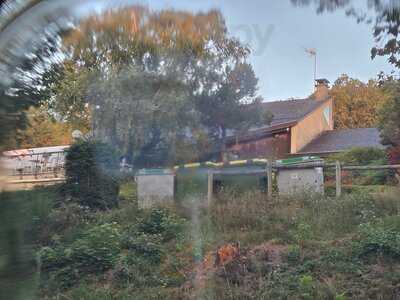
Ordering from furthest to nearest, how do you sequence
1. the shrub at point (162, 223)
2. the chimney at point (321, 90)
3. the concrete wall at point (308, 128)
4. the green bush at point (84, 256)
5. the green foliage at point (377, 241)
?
the green foliage at point (377, 241), the shrub at point (162, 223), the green bush at point (84, 256), the concrete wall at point (308, 128), the chimney at point (321, 90)

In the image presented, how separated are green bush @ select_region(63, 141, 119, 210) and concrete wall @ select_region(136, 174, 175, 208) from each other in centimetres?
13

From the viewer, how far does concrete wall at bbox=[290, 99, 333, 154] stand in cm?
201

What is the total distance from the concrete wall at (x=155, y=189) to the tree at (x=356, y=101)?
0.75 metres

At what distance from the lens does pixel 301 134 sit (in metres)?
2.11

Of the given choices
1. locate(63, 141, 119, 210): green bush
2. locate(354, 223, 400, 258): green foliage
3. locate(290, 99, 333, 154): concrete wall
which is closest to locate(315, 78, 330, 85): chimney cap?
locate(290, 99, 333, 154): concrete wall

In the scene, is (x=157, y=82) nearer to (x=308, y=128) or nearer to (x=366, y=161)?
(x=308, y=128)

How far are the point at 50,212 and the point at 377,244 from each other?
6.06 feet

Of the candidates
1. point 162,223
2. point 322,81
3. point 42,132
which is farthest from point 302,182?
point 42,132

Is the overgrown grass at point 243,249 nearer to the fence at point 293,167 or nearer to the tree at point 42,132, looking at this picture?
the fence at point 293,167

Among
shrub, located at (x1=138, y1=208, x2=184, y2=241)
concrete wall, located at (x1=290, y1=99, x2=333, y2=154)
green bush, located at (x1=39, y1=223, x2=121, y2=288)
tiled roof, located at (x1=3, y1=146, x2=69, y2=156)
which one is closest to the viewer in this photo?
tiled roof, located at (x1=3, y1=146, x2=69, y2=156)

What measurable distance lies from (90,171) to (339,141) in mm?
1161

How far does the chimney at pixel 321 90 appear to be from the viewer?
5.82 ft

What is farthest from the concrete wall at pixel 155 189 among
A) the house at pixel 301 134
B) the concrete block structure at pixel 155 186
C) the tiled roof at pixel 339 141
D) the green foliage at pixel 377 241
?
the green foliage at pixel 377 241

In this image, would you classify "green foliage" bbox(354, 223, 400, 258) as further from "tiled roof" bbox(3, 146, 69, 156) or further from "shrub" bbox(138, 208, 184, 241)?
"tiled roof" bbox(3, 146, 69, 156)
